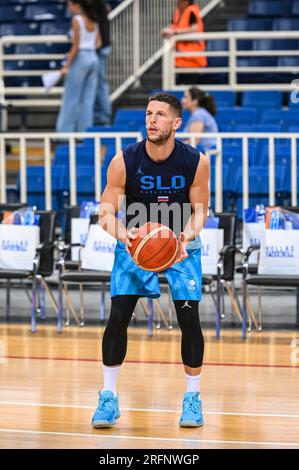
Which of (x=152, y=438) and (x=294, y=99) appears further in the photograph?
(x=294, y=99)

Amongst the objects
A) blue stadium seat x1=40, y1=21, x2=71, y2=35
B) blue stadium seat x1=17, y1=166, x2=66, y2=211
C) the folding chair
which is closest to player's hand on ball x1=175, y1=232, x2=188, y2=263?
the folding chair

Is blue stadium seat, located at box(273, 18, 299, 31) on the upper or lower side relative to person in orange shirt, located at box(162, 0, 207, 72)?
upper

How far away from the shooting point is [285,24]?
54.9 feet

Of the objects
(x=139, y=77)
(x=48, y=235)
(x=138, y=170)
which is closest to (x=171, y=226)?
(x=138, y=170)

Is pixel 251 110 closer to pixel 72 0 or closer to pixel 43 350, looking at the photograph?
pixel 72 0

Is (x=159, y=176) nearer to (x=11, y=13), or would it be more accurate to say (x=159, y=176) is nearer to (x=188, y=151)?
(x=188, y=151)

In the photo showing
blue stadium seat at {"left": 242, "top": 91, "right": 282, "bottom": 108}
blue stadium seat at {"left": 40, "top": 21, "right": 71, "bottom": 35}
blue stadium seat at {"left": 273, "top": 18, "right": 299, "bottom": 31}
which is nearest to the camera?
blue stadium seat at {"left": 242, "top": 91, "right": 282, "bottom": 108}

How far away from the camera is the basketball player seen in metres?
6.34

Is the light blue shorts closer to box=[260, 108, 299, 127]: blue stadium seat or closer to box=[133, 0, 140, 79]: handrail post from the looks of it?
box=[260, 108, 299, 127]: blue stadium seat

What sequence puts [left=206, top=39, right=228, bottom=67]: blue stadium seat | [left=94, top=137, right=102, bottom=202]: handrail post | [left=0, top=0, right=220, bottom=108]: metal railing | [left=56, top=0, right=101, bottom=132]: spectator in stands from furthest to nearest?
[left=206, top=39, right=228, bottom=67]: blue stadium seat < [left=0, top=0, right=220, bottom=108]: metal railing < [left=56, top=0, right=101, bottom=132]: spectator in stands < [left=94, top=137, right=102, bottom=202]: handrail post

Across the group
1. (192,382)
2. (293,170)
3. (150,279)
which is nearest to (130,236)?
(150,279)

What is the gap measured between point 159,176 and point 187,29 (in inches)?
348

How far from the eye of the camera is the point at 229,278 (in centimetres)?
994

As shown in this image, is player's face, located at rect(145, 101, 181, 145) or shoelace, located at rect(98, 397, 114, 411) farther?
shoelace, located at rect(98, 397, 114, 411)
